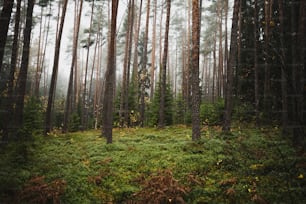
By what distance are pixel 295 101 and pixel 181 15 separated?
26.7 meters

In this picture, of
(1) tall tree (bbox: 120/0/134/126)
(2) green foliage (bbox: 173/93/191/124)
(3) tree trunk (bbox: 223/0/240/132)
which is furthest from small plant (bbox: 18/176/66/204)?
(2) green foliage (bbox: 173/93/191/124)

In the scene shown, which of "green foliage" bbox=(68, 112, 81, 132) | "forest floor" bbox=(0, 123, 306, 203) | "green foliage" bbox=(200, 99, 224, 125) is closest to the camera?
"forest floor" bbox=(0, 123, 306, 203)

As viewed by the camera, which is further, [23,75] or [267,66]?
[267,66]

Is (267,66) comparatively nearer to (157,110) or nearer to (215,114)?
(215,114)

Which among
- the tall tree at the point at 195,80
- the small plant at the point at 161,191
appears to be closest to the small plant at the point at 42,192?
the small plant at the point at 161,191

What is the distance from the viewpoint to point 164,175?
271 inches

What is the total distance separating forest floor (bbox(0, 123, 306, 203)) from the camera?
5.76 meters

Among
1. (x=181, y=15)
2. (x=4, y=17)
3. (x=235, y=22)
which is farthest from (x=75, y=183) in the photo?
(x=181, y=15)

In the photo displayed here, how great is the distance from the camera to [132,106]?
22.6 metres

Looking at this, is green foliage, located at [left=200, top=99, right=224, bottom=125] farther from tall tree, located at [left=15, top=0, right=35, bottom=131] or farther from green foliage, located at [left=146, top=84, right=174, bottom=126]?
tall tree, located at [left=15, top=0, right=35, bottom=131]

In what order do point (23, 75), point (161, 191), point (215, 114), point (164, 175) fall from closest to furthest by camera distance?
point (161, 191) < point (164, 175) < point (23, 75) < point (215, 114)

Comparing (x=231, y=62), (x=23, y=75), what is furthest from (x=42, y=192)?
(x=231, y=62)

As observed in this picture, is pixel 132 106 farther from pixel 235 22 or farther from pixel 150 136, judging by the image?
pixel 235 22

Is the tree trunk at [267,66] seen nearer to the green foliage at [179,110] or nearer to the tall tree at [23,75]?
the green foliage at [179,110]
